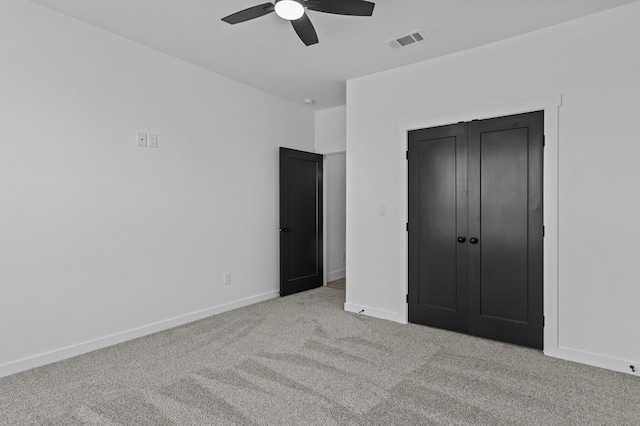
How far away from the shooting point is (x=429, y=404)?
2.26 metres

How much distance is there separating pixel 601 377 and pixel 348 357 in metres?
1.82

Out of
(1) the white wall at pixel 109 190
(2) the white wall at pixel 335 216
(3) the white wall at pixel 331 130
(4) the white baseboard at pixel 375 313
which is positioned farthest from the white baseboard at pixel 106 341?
(3) the white wall at pixel 331 130

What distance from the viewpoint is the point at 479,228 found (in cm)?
341

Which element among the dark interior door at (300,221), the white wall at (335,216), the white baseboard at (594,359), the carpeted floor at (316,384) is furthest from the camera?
the white wall at (335,216)

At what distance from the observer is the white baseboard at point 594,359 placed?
272 cm

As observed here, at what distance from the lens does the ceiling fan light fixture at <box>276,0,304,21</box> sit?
231cm

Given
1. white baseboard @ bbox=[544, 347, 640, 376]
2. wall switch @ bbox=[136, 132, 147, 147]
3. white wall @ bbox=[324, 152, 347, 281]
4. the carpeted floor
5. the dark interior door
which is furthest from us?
white wall @ bbox=[324, 152, 347, 281]

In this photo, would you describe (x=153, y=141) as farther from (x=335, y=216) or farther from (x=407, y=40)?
(x=335, y=216)

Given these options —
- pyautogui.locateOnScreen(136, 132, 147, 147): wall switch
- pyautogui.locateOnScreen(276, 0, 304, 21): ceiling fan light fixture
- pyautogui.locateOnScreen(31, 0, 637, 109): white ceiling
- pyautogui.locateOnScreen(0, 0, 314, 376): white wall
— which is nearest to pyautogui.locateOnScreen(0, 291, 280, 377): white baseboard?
pyautogui.locateOnScreen(0, 0, 314, 376): white wall

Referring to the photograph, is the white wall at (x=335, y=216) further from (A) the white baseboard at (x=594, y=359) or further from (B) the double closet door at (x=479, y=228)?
(A) the white baseboard at (x=594, y=359)

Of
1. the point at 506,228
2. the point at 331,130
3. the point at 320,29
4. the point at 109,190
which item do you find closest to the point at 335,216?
the point at 331,130

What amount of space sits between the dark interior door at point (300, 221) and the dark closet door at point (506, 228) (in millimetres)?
2422

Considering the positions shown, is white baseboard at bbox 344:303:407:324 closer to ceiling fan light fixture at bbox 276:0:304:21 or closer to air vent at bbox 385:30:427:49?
air vent at bbox 385:30:427:49

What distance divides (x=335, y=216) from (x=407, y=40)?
10.8ft
